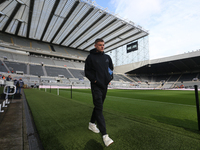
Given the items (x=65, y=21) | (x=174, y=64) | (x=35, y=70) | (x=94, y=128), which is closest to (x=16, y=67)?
(x=35, y=70)

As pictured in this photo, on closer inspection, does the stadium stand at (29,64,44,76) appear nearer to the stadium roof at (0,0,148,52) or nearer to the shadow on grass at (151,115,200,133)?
the stadium roof at (0,0,148,52)

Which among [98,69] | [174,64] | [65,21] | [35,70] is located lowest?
[98,69]

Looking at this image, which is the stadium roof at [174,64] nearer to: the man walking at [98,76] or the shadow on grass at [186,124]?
the shadow on grass at [186,124]

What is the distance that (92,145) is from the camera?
1746mm

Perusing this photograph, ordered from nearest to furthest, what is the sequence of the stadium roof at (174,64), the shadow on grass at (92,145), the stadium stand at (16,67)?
the shadow on grass at (92,145) < the stadium stand at (16,67) < the stadium roof at (174,64)

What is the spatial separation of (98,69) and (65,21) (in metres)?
33.7

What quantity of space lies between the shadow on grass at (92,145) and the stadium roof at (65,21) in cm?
2771

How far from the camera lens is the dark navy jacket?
198cm

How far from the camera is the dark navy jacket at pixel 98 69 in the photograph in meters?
1.98

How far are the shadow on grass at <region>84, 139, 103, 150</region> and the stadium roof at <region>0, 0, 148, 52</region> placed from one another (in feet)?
90.9

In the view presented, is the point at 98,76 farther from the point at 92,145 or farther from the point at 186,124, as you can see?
the point at 186,124

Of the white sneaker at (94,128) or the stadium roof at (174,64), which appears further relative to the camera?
the stadium roof at (174,64)

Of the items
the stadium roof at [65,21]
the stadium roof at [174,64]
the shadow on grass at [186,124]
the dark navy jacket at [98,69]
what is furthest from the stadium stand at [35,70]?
the shadow on grass at [186,124]

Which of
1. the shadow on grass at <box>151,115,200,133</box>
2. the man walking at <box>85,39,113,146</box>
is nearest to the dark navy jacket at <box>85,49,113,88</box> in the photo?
the man walking at <box>85,39,113,146</box>
